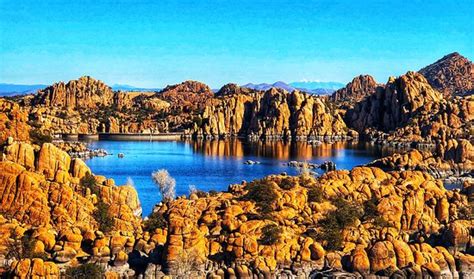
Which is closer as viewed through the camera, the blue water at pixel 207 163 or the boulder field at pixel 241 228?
the boulder field at pixel 241 228

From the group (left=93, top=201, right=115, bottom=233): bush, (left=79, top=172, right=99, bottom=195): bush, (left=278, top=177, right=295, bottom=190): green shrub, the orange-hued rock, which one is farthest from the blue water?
the orange-hued rock

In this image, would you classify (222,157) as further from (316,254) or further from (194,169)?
Answer: (316,254)

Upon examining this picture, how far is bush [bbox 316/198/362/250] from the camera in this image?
42438mm

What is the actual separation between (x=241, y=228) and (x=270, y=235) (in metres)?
2.87

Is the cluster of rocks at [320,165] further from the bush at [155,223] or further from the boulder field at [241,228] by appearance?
the bush at [155,223]

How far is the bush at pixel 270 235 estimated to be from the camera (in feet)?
136

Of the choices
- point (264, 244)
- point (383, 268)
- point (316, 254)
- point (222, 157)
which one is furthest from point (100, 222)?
point (222, 157)

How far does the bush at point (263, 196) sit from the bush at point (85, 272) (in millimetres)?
14009

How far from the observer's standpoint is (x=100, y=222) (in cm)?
4847

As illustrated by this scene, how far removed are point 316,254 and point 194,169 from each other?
293 ft

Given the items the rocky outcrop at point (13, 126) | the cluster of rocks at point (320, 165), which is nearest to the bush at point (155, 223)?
the rocky outcrop at point (13, 126)

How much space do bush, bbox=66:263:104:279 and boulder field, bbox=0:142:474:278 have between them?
2.30ft

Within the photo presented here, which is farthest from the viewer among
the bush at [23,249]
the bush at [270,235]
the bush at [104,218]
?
the bush at [104,218]

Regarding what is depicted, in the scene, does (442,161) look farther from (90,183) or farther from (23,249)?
(23,249)
